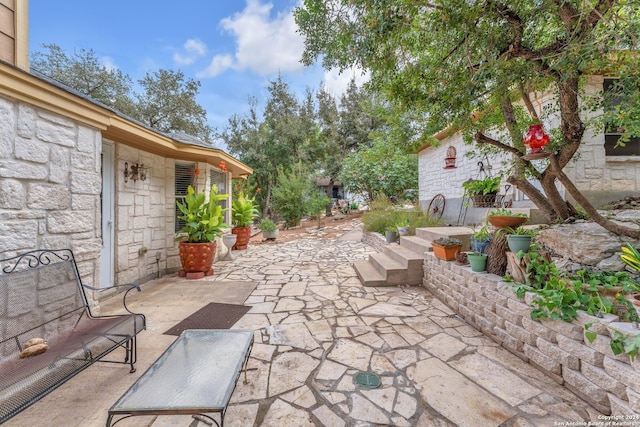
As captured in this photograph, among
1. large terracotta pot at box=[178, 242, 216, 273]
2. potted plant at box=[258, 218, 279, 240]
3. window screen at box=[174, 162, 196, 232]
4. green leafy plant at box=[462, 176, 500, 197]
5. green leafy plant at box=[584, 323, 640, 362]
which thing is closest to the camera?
green leafy plant at box=[584, 323, 640, 362]

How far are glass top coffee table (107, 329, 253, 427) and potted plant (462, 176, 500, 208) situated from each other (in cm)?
366

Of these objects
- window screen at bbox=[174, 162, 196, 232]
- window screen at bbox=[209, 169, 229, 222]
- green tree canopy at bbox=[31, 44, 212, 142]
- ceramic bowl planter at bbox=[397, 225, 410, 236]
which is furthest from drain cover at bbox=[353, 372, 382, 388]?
green tree canopy at bbox=[31, 44, 212, 142]

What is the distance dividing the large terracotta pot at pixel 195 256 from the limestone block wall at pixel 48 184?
178 centimetres

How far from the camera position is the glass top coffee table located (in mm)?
1145

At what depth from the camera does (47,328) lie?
1930 mm

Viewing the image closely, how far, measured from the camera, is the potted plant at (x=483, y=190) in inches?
147

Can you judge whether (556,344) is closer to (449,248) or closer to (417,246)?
(449,248)

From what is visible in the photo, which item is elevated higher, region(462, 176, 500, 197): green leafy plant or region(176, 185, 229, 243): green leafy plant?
region(462, 176, 500, 197): green leafy plant

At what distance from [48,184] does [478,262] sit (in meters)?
4.21

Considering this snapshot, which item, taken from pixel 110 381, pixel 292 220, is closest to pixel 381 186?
pixel 292 220

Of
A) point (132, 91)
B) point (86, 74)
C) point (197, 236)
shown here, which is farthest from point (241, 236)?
point (86, 74)

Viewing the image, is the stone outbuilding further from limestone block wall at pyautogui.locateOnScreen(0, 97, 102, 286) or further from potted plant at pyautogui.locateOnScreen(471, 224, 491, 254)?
potted plant at pyautogui.locateOnScreen(471, 224, 491, 254)

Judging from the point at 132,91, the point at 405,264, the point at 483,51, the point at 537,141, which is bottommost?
the point at 405,264

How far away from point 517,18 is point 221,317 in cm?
395
